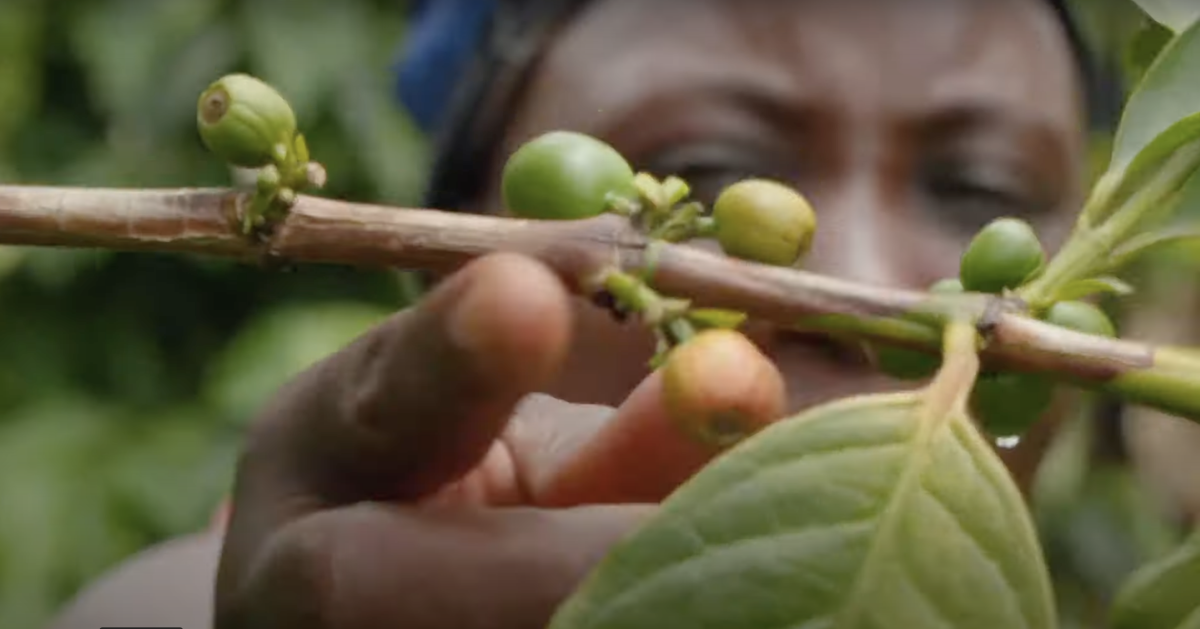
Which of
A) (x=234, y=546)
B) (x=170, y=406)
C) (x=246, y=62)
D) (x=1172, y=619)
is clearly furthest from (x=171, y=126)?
(x=1172, y=619)

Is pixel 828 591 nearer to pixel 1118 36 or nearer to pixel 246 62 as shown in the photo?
pixel 1118 36

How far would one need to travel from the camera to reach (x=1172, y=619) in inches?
12.8

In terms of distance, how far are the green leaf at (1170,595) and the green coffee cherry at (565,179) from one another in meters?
0.13

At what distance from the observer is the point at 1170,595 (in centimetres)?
32

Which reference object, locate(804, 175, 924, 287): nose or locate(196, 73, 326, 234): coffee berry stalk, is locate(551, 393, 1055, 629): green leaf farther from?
locate(804, 175, 924, 287): nose

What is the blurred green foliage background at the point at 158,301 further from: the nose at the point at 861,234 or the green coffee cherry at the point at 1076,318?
the green coffee cherry at the point at 1076,318

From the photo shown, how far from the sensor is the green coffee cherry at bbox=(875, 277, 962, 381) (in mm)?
329

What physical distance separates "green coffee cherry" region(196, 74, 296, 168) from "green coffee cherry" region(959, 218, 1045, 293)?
0.14 meters

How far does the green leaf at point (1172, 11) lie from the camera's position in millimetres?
396

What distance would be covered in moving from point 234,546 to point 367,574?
61mm

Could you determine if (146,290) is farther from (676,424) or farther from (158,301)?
(676,424)

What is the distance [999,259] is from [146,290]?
162 cm

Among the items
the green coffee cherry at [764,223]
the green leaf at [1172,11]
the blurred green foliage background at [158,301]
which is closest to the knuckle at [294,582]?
the green coffee cherry at [764,223]

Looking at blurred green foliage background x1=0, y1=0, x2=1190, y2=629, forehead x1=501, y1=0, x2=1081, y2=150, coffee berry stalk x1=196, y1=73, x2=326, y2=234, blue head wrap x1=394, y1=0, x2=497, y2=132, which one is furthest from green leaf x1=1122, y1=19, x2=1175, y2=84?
blurred green foliage background x1=0, y1=0, x2=1190, y2=629
